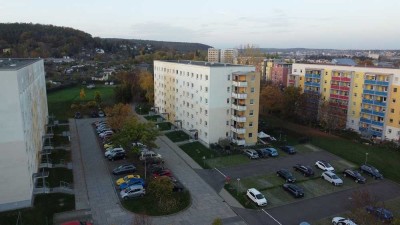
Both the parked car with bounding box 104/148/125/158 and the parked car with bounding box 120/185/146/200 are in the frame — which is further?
the parked car with bounding box 104/148/125/158

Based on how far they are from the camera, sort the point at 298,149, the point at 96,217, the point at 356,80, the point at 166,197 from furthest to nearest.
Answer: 1. the point at 356,80
2. the point at 298,149
3. the point at 166,197
4. the point at 96,217

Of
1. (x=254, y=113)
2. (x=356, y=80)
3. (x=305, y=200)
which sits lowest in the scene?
(x=305, y=200)

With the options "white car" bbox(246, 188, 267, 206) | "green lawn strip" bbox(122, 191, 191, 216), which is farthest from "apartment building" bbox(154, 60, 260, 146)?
"green lawn strip" bbox(122, 191, 191, 216)

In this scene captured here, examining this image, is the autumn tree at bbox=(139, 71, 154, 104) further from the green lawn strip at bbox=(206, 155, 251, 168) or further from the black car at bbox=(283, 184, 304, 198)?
the black car at bbox=(283, 184, 304, 198)

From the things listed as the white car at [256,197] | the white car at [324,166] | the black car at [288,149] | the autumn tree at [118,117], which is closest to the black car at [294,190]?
the white car at [256,197]

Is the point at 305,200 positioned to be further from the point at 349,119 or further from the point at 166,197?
the point at 349,119

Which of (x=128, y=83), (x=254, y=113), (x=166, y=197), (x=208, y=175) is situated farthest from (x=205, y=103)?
(x=128, y=83)

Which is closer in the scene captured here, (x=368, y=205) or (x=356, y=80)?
(x=368, y=205)
